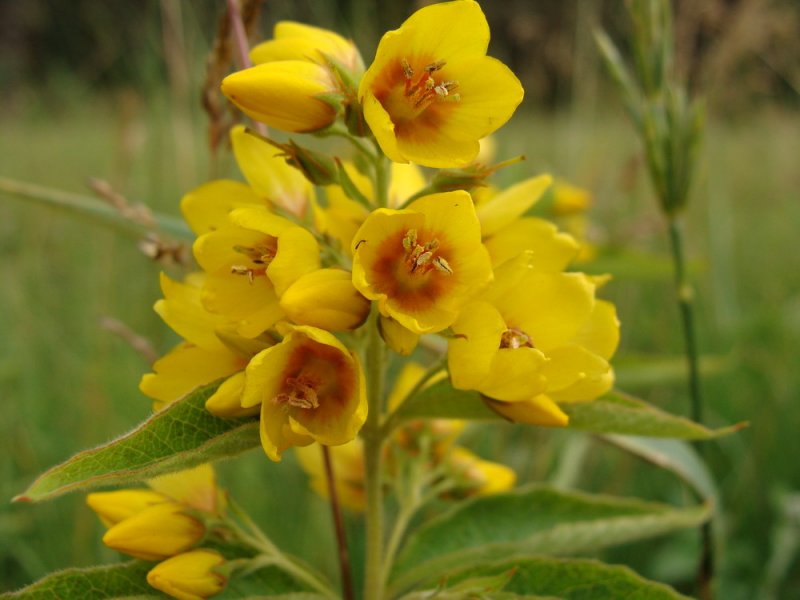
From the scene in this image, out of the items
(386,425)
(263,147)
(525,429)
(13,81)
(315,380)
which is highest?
(263,147)

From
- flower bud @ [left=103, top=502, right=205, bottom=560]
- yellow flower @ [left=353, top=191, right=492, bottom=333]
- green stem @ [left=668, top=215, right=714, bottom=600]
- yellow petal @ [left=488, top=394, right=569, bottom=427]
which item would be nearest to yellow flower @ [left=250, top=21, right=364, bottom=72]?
yellow flower @ [left=353, top=191, right=492, bottom=333]

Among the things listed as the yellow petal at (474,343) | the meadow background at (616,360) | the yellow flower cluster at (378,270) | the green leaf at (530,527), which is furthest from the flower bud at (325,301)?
the meadow background at (616,360)

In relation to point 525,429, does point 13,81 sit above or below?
below

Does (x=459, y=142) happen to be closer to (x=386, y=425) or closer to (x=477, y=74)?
(x=477, y=74)

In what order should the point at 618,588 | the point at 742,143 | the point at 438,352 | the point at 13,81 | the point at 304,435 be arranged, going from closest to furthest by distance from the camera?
the point at 304,435, the point at 618,588, the point at 438,352, the point at 742,143, the point at 13,81

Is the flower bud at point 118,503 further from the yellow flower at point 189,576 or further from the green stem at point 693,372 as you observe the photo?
the green stem at point 693,372

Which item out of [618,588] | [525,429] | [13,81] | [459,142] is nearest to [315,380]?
[459,142]
